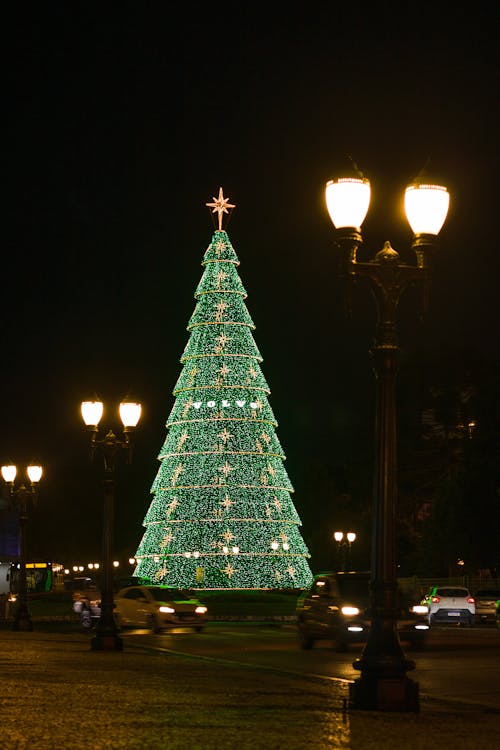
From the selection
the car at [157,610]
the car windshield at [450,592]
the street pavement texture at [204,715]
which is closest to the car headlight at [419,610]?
the street pavement texture at [204,715]

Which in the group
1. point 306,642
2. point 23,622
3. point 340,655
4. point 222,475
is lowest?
point 340,655

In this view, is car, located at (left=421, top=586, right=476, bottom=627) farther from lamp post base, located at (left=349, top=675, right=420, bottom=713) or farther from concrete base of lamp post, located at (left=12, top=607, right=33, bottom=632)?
lamp post base, located at (left=349, top=675, right=420, bottom=713)

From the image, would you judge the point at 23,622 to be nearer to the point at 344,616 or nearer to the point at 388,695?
the point at 344,616

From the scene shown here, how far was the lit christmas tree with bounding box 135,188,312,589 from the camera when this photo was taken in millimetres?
54656

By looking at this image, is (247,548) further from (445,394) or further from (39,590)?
(39,590)

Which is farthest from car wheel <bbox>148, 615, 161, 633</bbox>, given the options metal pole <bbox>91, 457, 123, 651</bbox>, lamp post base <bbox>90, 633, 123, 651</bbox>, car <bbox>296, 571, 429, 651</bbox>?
lamp post base <bbox>90, 633, 123, 651</bbox>

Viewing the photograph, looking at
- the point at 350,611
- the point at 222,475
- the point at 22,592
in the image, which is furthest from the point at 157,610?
the point at 222,475

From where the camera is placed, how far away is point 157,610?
3550 cm

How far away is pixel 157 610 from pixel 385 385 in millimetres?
22286

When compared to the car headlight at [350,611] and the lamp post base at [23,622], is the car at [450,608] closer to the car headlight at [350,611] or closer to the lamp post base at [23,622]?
the lamp post base at [23,622]

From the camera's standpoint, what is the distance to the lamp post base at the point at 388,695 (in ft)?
45.4

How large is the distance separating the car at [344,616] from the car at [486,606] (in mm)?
22148

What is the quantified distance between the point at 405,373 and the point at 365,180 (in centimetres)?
7055

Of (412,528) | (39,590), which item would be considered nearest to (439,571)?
(412,528)
